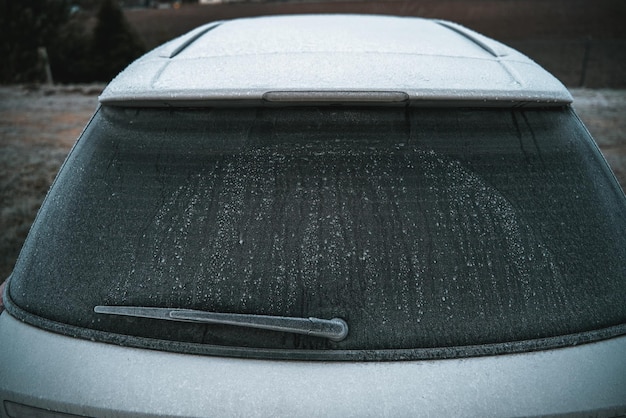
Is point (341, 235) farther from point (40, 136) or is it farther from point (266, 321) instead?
point (40, 136)

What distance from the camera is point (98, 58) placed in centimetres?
1869

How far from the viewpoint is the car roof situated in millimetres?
1325

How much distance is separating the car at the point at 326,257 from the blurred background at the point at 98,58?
3281 mm

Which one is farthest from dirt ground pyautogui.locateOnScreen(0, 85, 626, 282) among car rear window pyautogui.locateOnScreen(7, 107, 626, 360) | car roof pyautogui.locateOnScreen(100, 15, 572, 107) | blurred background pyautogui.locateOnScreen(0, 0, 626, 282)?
car rear window pyautogui.locateOnScreen(7, 107, 626, 360)

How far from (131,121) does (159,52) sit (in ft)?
1.65

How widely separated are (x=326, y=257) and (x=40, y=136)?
8.19m

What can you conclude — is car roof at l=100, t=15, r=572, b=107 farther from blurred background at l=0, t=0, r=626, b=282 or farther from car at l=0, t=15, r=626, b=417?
blurred background at l=0, t=0, r=626, b=282

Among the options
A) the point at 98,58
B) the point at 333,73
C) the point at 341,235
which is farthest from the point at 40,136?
the point at 98,58

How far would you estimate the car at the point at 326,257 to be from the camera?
1130mm

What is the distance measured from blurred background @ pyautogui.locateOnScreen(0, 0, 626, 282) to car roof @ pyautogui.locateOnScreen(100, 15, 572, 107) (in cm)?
318

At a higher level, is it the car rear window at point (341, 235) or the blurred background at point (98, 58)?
the car rear window at point (341, 235)

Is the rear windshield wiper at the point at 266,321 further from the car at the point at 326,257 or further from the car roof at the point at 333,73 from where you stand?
the car roof at the point at 333,73

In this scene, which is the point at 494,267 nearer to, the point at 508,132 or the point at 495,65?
the point at 508,132

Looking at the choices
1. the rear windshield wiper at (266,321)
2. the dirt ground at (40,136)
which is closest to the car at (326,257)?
the rear windshield wiper at (266,321)
